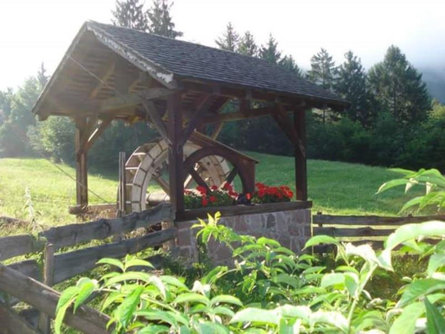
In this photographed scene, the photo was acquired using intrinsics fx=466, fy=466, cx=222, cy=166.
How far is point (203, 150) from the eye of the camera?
892cm

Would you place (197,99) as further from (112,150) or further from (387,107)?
(387,107)

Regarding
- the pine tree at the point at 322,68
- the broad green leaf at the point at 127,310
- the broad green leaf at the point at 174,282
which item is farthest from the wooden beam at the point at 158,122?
the pine tree at the point at 322,68

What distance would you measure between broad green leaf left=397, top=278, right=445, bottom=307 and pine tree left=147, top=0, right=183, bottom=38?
39.0 m

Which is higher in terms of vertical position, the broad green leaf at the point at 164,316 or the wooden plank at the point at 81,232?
the broad green leaf at the point at 164,316

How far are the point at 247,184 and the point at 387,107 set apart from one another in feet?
121

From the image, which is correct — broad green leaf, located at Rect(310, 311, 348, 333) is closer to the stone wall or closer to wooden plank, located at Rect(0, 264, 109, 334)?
wooden plank, located at Rect(0, 264, 109, 334)

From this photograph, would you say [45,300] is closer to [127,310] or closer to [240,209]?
[127,310]

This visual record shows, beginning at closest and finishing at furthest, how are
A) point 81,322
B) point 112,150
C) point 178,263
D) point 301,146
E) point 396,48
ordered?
point 81,322 < point 178,263 < point 301,146 < point 112,150 < point 396,48

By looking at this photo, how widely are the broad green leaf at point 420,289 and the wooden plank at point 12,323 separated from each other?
222 centimetres

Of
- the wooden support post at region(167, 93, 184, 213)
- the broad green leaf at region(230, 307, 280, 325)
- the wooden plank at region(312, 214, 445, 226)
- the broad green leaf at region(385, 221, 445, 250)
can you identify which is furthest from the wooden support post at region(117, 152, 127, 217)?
the broad green leaf at region(385, 221, 445, 250)

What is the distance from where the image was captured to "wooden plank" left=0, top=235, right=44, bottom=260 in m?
3.46

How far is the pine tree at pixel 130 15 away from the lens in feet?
125

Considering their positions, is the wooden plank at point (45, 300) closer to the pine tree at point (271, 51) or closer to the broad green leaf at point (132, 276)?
the broad green leaf at point (132, 276)

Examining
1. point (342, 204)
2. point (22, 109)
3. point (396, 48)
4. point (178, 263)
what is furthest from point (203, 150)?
point (396, 48)
